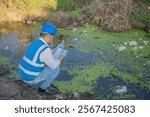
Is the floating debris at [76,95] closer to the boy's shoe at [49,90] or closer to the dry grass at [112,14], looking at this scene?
the boy's shoe at [49,90]

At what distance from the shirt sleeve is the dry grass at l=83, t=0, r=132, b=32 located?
3.43 m

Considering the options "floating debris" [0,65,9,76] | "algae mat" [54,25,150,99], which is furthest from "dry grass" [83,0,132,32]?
"floating debris" [0,65,9,76]

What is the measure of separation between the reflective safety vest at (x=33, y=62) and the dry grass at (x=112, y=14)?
11.5ft

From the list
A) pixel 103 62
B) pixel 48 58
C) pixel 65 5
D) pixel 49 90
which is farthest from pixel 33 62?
pixel 65 5

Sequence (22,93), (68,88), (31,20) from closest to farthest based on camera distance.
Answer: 1. (22,93)
2. (68,88)
3. (31,20)

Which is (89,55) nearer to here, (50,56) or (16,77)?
(16,77)

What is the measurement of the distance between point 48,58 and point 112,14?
12.7 feet

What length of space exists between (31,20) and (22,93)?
362 cm

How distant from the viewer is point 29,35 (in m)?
8.00

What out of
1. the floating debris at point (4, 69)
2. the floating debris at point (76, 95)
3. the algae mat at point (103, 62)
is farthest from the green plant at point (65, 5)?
the floating debris at point (76, 95)

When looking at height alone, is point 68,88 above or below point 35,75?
below

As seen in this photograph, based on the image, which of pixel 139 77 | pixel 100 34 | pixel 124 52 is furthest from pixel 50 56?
pixel 100 34

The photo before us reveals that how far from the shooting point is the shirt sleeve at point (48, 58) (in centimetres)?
480

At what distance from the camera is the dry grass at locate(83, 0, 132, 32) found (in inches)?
319
